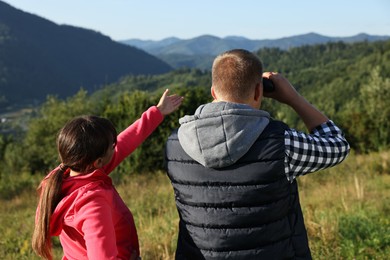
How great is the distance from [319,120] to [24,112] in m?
176

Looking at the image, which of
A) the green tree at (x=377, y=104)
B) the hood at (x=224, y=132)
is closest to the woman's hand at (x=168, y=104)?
the hood at (x=224, y=132)

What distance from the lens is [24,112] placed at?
164250 mm

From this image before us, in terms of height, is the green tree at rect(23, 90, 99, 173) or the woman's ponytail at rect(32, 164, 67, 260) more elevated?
the woman's ponytail at rect(32, 164, 67, 260)

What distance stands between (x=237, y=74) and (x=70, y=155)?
803mm

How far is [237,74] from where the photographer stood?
1716 mm

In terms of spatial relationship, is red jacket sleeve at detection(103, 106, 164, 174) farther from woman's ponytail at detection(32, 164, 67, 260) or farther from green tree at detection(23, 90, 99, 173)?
green tree at detection(23, 90, 99, 173)

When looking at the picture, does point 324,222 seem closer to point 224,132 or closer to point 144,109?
point 224,132

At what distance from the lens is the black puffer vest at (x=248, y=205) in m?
1.69

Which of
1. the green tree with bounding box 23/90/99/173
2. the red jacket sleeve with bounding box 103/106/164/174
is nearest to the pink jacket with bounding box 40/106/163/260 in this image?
the red jacket sleeve with bounding box 103/106/164/174

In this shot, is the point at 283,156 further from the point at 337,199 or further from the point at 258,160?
the point at 337,199

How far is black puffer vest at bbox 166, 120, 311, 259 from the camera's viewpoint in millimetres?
1688

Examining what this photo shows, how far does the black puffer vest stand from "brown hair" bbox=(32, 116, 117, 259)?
35 centimetres

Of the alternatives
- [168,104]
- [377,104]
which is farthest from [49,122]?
[168,104]

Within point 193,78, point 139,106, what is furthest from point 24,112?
point 139,106
